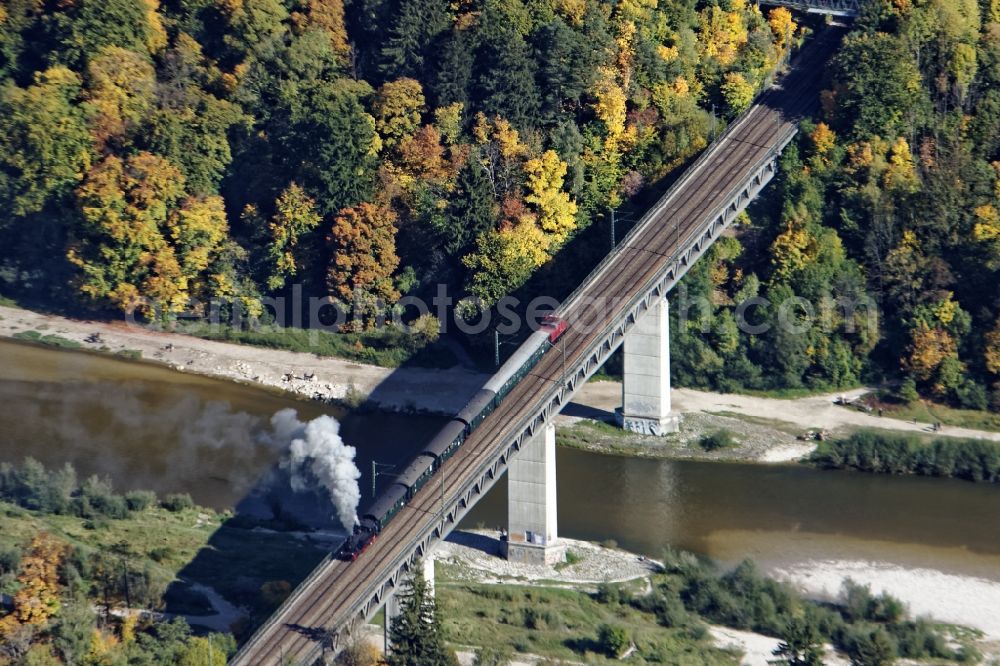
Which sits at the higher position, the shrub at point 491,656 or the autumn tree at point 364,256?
the autumn tree at point 364,256

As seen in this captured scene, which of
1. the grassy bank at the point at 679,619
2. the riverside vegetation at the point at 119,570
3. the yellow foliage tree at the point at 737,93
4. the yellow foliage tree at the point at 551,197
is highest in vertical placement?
the yellow foliage tree at the point at 737,93

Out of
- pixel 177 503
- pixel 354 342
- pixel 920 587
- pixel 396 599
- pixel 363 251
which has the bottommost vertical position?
pixel 920 587

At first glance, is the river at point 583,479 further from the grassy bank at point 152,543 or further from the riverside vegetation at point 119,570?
the riverside vegetation at point 119,570

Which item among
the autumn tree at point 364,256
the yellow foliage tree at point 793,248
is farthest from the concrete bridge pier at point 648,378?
the autumn tree at point 364,256

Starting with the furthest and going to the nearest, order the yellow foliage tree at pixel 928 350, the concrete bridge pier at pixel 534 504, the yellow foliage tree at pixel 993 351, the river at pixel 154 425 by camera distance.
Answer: the yellow foliage tree at pixel 928 350 < the yellow foliage tree at pixel 993 351 < the river at pixel 154 425 < the concrete bridge pier at pixel 534 504

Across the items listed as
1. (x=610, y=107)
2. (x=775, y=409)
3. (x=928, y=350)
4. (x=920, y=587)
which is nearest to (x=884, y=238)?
(x=928, y=350)

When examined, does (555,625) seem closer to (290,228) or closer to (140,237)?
(290,228)

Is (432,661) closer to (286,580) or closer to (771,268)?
(286,580)
